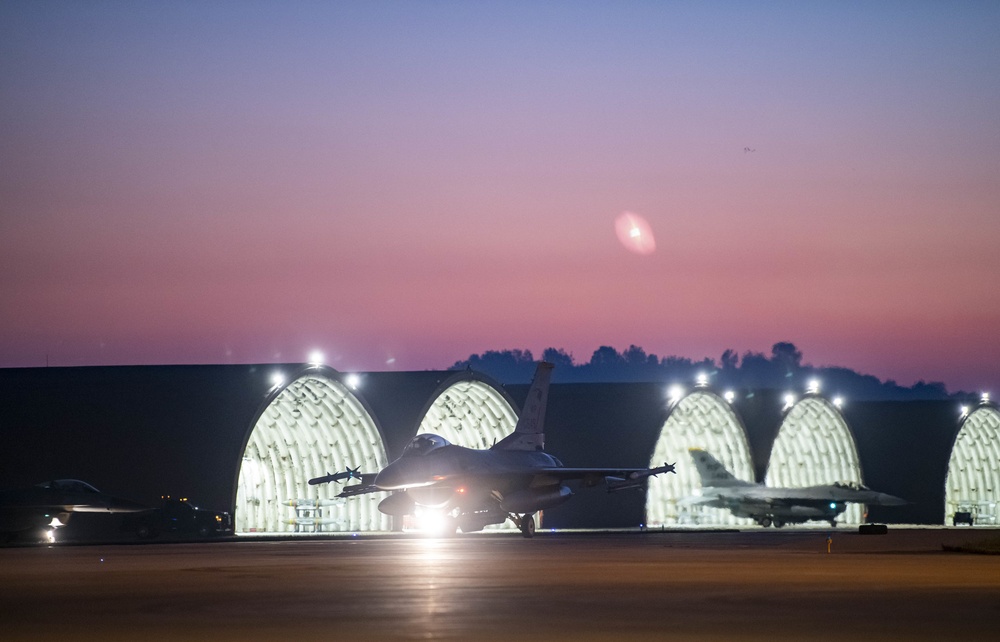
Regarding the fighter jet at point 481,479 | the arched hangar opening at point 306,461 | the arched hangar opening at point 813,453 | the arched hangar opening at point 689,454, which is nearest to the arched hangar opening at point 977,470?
the arched hangar opening at point 813,453

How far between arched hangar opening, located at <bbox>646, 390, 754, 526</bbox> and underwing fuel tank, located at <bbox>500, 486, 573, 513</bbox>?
26507 millimetres

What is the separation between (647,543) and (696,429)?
41.2 meters

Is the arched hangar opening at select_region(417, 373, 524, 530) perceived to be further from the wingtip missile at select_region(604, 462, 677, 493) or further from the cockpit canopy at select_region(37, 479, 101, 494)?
the cockpit canopy at select_region(37, 479, 101, 494)

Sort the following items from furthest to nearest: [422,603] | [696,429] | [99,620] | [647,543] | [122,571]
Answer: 1. [696,429]
2. [647,543]
3. [122,571]
4. [422,603]
5. [99,620]

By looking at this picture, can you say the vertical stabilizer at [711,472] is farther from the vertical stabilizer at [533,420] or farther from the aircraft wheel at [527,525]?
the aircraft wheel at [527,525]

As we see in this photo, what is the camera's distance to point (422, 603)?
1973 centimetres

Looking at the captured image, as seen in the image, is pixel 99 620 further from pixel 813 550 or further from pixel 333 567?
pixel 813 550

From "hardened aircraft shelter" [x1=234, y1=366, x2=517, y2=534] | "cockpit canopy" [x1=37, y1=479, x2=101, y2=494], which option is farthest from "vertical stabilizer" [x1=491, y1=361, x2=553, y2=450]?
"cockpit canopy" [x1=37, y1=479, x2=101, y2=494]

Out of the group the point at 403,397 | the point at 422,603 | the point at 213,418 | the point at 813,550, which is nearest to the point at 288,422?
the point at 403,397

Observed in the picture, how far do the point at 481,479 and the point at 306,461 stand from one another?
17.0 m

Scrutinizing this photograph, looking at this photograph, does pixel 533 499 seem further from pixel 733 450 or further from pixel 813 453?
pixel 813 453

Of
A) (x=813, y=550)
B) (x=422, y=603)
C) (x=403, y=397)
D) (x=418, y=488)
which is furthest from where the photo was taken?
(x=403, y=397)

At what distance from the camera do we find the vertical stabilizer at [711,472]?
75.1 m

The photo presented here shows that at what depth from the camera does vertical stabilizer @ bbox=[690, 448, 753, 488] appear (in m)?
75.1
